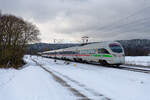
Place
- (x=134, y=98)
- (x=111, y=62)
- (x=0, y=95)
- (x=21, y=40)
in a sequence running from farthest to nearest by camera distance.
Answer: (x=21, y=40) < (x=111, y=62) < (x=0, y=95) < (x=134, y=98)

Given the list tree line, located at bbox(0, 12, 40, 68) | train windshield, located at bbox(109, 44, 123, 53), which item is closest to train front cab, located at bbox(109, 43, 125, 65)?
train windshield, located at bbox(109, 44, 123, 53)

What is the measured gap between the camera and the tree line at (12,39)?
85.1 ft

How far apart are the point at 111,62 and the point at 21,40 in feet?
74.8

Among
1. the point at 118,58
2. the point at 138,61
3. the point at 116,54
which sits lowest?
the point at 138,61

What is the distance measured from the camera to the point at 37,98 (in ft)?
19.2

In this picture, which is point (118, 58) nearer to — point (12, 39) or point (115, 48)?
point (115, 48)

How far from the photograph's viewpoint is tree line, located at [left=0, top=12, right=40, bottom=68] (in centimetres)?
2594

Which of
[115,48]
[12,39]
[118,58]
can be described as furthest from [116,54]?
[12,39]

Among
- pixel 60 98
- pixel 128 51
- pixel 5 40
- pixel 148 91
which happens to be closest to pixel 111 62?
pixel 148 91

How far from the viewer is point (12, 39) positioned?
30016mm

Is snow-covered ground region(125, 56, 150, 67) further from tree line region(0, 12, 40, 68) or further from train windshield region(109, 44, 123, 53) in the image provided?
tree line region(0, 12, 40, 68)

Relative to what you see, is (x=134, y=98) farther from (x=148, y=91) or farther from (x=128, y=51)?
(x=128, y=51)

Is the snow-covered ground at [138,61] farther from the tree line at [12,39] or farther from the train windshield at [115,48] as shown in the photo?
the tree line at [12,39]

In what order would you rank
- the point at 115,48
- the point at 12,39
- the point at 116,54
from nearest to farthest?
the point at 116,54
the point at 115,48
the point at 12,39
